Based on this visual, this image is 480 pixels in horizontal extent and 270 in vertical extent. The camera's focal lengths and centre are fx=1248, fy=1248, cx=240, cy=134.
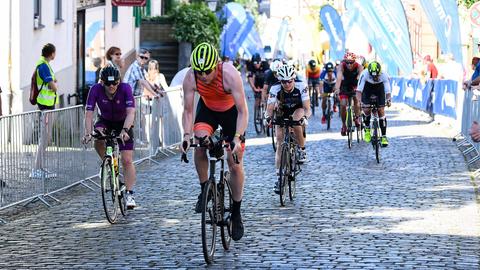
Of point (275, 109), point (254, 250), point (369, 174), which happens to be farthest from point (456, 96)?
point (254, 250)

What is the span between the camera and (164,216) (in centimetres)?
1328

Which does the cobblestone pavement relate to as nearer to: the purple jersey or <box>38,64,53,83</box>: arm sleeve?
the purple jersey

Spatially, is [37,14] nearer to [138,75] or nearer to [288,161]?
[138,75]

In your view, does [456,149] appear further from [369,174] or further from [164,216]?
[164,216]

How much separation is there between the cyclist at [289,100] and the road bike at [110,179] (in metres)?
2.73

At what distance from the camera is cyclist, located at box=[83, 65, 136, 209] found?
1280 cm

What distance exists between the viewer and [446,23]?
2766 cm

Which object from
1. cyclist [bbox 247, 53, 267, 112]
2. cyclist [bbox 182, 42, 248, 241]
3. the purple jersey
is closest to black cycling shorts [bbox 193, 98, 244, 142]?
cyclist [bbox 182, 42, 248, 241]

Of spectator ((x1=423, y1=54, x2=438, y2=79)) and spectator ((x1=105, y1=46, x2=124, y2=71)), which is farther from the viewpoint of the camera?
spectator ((x1=423, y1=54, x2=438, y2=79))

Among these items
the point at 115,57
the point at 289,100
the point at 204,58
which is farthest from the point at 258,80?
the point at 204,58

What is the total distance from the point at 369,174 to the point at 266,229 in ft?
18.8

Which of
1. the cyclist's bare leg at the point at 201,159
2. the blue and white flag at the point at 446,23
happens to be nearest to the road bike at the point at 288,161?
the cyclist's bare leg at the point at 201,159

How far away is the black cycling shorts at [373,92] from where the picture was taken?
2084cm

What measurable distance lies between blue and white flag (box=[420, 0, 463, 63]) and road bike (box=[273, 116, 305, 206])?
12834 millimetres
